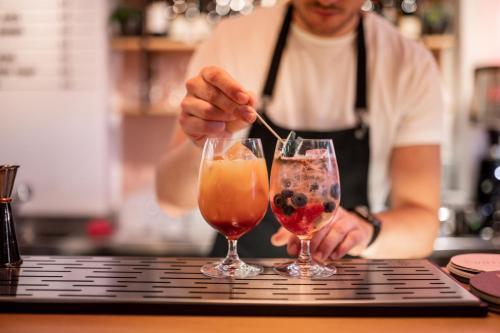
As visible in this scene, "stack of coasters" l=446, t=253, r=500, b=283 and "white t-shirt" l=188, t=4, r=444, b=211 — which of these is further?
"white t-shirt" l=188, t=4, r=444, b=211

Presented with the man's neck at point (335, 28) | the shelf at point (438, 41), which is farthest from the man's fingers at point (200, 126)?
the shelf at point (438, 41)

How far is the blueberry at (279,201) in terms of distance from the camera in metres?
1.19

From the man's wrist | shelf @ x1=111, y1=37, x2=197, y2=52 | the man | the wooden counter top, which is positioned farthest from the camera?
shelf @ x1=111, y1=37, x2=197, y2=52

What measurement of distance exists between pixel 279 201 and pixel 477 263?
Answer: 0.45 metres

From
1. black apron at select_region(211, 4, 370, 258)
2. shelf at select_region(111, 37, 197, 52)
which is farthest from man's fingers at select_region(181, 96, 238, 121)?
shelf at select_region(111, 37, 197, 52)

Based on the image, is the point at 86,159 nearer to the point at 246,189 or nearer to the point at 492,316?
the point at 246,189

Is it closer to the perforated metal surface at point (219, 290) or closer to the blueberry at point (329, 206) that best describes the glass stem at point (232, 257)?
the perforated metal surface at point (219, 290)

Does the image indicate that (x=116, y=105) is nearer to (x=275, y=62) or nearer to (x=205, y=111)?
(x=275, y=62)

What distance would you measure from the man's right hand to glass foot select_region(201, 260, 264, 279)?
30 cm

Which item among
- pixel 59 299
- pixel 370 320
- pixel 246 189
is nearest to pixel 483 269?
pixel 370 320

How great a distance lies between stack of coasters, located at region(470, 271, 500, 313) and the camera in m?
1.00

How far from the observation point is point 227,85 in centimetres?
118

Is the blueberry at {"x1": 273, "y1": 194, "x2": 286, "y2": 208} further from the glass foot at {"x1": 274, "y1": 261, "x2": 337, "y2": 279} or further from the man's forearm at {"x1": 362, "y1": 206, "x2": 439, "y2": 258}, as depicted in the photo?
the man's forearm at {"x1": 362, "y1": 206, "x2": 439, "y2": 258}

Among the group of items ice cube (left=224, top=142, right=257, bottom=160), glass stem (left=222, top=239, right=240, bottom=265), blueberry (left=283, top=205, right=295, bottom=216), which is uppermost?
ice cube (left=224, top=142, right=257, bottom=160)
